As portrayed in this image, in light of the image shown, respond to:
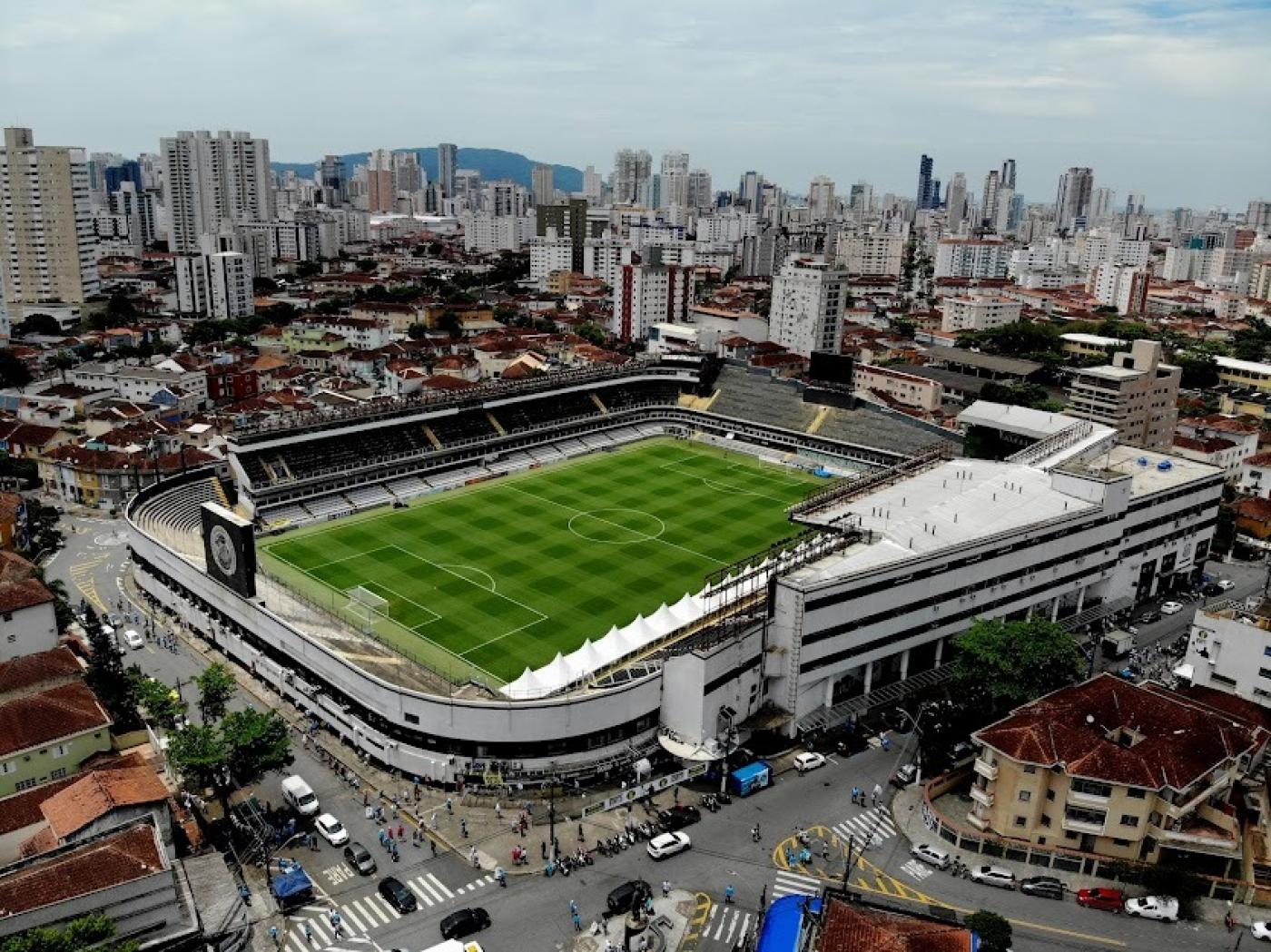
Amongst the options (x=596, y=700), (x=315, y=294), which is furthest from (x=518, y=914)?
(x=315, y=294)

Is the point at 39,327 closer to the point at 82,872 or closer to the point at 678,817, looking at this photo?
the point at 82,872

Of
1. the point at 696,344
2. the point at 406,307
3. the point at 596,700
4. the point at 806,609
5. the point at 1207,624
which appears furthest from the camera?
the point at 406,307

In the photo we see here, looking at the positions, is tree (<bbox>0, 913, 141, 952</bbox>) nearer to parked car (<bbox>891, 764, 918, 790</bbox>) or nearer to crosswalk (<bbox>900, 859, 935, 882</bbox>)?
crosswalk (<bbox>900, 859, 935, 882</bbox>)

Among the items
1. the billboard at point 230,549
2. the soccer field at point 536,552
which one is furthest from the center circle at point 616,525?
the billboard at point 230,549

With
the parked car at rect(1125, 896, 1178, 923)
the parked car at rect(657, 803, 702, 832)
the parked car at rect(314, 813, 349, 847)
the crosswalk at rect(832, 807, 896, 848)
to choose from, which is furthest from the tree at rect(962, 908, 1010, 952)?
the parked car at rect(314, 813, 349, 847)

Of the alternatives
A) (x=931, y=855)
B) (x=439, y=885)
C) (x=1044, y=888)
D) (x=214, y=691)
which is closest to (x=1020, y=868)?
(x=1044, y=888)

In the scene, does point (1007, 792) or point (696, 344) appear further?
point (696, 344)

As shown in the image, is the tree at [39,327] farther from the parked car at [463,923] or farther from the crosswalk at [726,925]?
the crosswalk at [726,925]

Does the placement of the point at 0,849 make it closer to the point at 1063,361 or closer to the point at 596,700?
the point at 596,700
